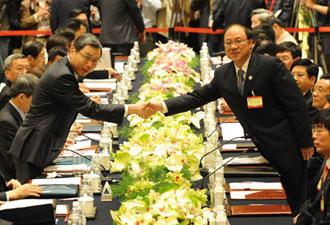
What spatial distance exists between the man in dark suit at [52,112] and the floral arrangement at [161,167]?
0.53 metres

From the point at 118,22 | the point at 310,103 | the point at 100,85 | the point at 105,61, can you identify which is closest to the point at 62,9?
the point at 118,22

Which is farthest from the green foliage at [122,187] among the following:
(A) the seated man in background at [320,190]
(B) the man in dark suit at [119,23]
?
(B) the man in dark suit at [119,23]

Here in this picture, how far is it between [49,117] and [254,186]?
167cm

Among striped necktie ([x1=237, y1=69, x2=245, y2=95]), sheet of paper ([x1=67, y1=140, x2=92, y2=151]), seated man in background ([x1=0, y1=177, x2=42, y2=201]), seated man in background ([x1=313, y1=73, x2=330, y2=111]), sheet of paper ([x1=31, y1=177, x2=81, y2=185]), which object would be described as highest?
striped necktie ([x1=237, y1=69, x2=245, y2=95])

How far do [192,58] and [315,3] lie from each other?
2.20m

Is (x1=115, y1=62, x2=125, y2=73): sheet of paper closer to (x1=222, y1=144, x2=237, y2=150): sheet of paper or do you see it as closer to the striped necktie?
(x1=222, y1=144, x2=237, y2=150): sheet of paper

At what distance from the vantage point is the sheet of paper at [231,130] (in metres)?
7.89

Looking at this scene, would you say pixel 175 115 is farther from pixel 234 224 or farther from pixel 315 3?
pixel 315 3

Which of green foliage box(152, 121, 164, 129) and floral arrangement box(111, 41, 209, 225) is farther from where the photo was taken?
green foliage box(152, 121, 164, 129)

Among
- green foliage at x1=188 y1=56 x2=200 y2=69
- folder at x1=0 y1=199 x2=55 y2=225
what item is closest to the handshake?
folder at x1=0 y1=199 x2=55 y2=225

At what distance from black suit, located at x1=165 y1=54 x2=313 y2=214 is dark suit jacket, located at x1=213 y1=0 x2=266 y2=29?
266 inches

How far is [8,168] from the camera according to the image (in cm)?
762

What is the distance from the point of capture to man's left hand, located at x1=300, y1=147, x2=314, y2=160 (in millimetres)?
6586

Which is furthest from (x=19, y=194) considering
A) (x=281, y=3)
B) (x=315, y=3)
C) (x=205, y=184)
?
(x=281, y=3)
